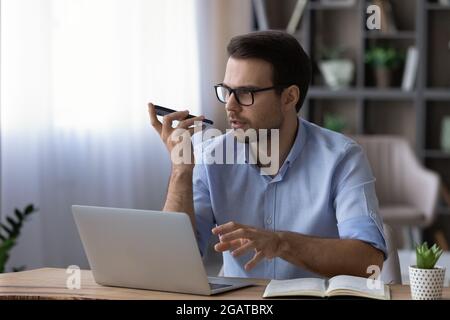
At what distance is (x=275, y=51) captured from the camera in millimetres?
2068

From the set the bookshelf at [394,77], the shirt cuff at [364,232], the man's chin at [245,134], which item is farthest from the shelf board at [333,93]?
the shirt cuff at [364,232]

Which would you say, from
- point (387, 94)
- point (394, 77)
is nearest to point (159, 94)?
point (387, 94)

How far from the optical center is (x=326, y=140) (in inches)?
83.7

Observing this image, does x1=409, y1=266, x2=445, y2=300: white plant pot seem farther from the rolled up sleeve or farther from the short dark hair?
the short dark hair

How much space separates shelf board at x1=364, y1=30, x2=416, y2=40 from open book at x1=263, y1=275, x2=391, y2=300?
3.82m

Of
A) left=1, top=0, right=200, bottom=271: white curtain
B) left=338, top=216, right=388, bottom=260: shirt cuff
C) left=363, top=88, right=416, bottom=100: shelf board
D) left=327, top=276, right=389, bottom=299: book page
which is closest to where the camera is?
left=327, top=276, right=389, bottom=299: book page

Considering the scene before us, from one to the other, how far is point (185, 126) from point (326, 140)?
0.39 meters

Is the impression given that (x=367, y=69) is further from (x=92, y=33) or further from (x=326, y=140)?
(x=326, y=140)

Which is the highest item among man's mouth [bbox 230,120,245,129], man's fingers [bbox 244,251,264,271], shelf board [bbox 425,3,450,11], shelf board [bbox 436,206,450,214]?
shelf board [bbox 425,3,450,11]

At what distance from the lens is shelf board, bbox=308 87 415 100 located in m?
5.33

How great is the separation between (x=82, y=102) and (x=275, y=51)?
243cm

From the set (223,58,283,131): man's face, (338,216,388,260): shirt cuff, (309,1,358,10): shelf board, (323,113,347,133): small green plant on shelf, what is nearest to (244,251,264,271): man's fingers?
(338,216,388,260): shirt cuff

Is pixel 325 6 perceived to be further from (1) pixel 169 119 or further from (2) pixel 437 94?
(1) pixel 169 119
